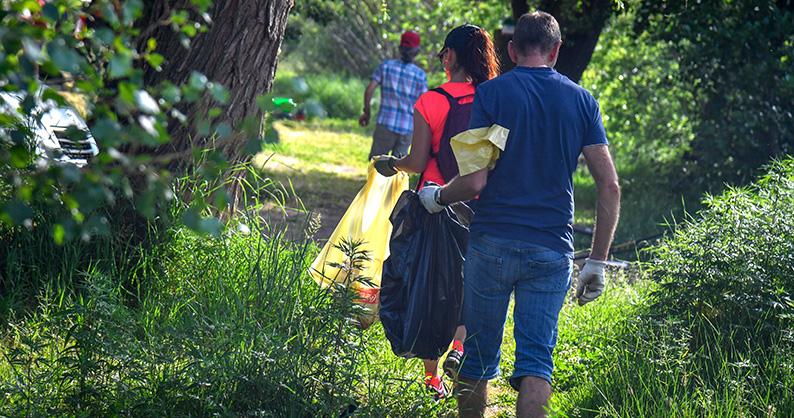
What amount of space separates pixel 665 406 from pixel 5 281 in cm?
307

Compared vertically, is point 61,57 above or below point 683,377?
above

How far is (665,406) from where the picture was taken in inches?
170

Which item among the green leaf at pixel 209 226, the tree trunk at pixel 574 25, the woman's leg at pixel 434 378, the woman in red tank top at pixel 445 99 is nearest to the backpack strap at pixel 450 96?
the woman in red tank top at pixel 445 99

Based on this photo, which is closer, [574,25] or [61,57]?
[61,57]

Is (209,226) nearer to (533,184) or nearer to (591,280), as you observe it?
(533,184)

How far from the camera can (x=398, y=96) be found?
38.1 feet

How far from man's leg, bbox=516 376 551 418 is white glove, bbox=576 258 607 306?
387 millimetres

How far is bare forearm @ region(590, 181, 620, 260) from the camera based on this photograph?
4.04 metres

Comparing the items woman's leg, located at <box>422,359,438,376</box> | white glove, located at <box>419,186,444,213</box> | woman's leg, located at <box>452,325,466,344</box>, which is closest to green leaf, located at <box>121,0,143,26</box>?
white glove, located at <box>419,186,444,213</box>

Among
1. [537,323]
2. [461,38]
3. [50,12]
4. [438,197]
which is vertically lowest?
[537,323]

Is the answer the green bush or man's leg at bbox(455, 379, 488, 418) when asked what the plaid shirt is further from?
man's leg at bbox(455, 379, 488, 418)

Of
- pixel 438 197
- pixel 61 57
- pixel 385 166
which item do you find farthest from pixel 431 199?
pixel 61 57

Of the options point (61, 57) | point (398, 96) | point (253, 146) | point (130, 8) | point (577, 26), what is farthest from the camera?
point (398, 96)

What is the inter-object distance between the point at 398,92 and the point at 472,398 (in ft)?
25.1
